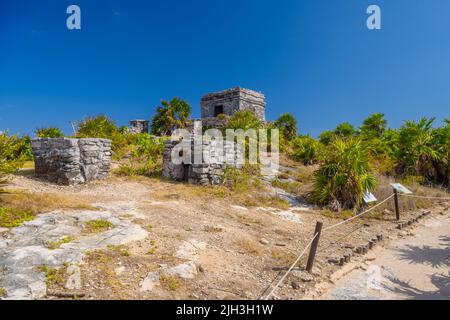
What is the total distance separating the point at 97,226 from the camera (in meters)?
5.43

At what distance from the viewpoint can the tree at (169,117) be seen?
22922mm

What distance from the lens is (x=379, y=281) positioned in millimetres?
4512

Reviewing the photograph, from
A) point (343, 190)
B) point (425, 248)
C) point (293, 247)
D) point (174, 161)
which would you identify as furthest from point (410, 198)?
point (174, 161)

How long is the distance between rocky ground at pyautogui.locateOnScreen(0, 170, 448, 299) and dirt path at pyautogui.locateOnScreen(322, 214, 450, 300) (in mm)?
336

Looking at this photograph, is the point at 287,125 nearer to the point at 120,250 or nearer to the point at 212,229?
the point at 212,229

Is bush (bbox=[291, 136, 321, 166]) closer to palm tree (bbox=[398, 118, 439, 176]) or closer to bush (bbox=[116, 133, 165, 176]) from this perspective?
palm tree (bbox=[398, 118, 439, 176])

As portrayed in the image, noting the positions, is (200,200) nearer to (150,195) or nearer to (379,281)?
(150,195)

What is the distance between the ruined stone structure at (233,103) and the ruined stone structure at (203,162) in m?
11.0

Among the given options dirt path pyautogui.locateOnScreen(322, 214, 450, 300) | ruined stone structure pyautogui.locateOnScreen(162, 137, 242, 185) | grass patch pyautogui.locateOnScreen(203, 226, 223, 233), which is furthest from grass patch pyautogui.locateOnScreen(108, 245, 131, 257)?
ruined stone structure pyautogui.locateOnScreen(162, 137, 242, 185)

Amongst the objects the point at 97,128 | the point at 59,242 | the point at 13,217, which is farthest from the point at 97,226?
the point at 97,128

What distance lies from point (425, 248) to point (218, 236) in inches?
181

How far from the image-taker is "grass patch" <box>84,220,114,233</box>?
5283 mm

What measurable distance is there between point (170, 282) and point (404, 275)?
3901mm

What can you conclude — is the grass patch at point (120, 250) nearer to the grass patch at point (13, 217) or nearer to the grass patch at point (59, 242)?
the grass patch at point (59, 242)
